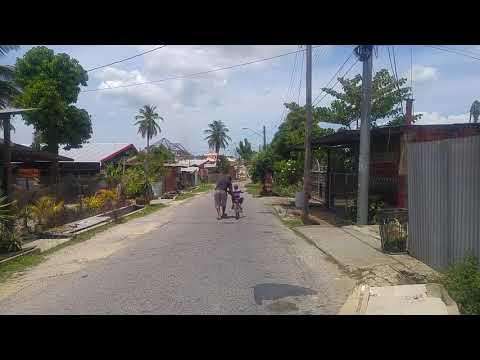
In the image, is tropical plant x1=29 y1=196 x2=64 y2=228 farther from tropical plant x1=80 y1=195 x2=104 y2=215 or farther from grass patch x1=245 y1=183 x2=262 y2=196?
grass patch x1=245 y1=183 x2=262 y2=196

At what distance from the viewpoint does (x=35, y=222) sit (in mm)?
14891

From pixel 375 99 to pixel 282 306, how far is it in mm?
26038

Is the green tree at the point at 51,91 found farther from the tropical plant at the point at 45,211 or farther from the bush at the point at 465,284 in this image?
the bush at the point at 465,284

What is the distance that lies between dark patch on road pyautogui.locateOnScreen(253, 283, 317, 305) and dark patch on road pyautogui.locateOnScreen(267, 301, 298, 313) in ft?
0.77

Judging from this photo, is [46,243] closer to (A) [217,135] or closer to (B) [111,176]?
(B) [111,176]

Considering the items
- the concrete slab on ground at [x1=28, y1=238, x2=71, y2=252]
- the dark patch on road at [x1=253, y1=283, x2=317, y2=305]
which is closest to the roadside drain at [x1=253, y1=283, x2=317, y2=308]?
the dark patch on road at [x1=253, y1=283, x2=317, y2=305]

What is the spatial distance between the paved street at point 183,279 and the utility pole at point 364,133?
3161 millimetres

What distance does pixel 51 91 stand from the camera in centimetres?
3167

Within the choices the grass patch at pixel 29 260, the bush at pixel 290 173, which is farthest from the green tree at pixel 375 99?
the grass patch at pixel 29 260

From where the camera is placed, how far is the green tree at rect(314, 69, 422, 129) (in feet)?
98.1

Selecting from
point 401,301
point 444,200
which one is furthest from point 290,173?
point 401,301
